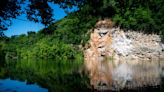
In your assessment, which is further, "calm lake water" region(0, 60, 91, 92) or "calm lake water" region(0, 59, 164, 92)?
"calm lake water" region(0, 60, 91, 92)

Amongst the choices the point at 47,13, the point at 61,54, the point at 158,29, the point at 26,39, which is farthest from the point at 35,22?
the point at 26,39

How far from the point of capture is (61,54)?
14400cm

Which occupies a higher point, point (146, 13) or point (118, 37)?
point (146, 13)

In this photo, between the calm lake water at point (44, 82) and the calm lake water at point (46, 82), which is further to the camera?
the calm lake water at point (44, 82)

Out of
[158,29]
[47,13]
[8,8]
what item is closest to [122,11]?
[47,13]

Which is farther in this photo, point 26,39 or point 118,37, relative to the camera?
point 26,39

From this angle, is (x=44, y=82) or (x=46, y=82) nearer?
(x=46, y=82)

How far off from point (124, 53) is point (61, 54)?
40.4 m

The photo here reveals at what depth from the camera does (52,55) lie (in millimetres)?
149125

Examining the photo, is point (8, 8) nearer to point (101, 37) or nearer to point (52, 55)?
point (101, 37)

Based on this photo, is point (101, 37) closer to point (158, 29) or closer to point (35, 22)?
point (158, 29)

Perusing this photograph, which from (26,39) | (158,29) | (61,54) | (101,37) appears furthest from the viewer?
(26,39)

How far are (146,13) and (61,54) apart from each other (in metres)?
45.7

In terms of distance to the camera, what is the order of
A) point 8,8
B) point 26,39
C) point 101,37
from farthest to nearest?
point 26,39 → point 101,37 → point 8,8
